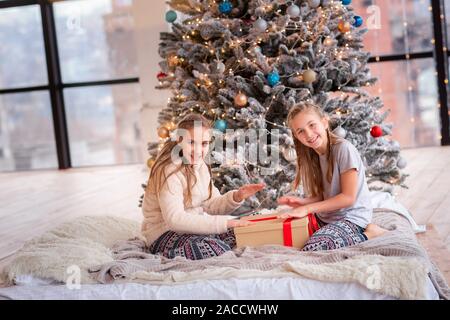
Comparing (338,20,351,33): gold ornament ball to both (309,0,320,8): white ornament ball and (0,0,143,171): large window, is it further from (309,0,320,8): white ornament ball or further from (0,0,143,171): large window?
(0,0,143,171): large window

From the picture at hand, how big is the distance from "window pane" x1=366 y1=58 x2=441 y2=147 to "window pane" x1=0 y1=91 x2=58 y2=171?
390 centimetres

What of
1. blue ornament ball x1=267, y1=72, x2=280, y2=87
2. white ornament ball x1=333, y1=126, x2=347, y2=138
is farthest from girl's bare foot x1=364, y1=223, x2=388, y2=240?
blue ornament ball x1=267, y1=72, x2=280, y2=87

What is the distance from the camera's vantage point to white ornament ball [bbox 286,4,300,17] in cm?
396

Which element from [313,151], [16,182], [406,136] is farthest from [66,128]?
[313,151]

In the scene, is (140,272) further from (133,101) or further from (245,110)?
(133,101)

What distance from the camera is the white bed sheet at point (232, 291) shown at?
2326 millimetres

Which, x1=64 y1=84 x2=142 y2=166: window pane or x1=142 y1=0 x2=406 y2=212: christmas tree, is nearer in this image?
x1=142 y1=0 x2=406 y2=212: christmas tree

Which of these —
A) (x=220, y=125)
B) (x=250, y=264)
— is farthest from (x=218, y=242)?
(x=220, y=125)

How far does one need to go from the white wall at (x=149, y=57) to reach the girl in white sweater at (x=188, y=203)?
449 cm

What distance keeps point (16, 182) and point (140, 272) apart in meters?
5.51

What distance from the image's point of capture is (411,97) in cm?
774

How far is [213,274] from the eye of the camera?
2.51 metres

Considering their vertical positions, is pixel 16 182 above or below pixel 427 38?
below

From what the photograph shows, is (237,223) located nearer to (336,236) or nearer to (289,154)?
(336,236)
